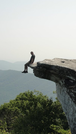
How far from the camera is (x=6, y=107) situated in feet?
163

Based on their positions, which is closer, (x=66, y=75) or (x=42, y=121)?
(x=66, y=75)

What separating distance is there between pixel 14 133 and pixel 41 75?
2424 cm

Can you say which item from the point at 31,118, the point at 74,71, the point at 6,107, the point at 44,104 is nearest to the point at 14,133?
the point at 31,118

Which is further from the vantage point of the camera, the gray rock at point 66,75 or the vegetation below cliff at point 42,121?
the vegetation below cliff at point 42,121

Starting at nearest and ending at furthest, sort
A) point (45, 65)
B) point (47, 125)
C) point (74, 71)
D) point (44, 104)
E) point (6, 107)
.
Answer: point (74, 71), point (45, 65), point (47, 125), point (44, 104), point (6, 107)

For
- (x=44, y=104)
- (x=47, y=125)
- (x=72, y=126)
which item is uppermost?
(x=72, y=126)

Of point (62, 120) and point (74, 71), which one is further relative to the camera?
point (62, 120)

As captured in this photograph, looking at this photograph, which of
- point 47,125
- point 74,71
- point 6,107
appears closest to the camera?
point 74,71

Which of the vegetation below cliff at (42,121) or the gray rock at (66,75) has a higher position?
the gray rock at (66,75)

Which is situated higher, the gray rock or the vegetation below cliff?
the gray rock

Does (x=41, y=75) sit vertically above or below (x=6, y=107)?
above

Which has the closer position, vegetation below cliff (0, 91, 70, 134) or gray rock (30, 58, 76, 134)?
Answer: gray rock (30, 58, 76, 134)

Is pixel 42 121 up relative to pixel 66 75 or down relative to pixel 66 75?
down

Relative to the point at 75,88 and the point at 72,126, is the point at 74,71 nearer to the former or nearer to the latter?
the point at 75,88
